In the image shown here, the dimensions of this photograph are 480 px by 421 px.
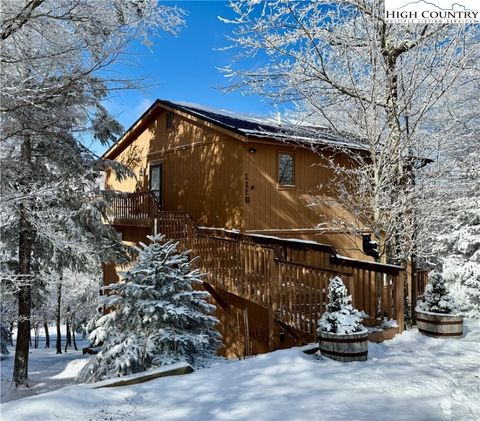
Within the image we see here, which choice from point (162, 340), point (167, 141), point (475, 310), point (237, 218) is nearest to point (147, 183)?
point (167, 141)

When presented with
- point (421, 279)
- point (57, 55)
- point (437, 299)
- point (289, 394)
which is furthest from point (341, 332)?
point (421, 279)

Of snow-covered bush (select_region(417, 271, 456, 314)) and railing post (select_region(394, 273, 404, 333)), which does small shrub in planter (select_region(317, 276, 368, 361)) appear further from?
snow-covered bush (select_region(417, 271, 456, 314))

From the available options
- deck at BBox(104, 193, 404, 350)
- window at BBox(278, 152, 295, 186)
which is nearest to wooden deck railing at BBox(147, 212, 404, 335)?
deck at BBox(104, 193, 404, 350)

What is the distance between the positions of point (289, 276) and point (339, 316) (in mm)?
2197

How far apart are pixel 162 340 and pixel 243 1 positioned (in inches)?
267

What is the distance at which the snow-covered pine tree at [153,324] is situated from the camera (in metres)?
6.43

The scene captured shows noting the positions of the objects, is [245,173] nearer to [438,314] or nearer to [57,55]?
[57,55]

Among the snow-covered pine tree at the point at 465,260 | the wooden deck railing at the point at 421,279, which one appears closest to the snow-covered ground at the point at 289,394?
the wooden deck railing at the point at 421,279

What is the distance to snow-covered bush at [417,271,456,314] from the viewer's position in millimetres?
6328

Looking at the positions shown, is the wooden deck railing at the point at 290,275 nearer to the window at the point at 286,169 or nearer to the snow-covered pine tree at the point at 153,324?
the snow-covered pine tree at the point at 153,324

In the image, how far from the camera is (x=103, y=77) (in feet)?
25.8

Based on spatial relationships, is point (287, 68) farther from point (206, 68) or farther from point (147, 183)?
point (147, 183)

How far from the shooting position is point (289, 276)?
284 inches

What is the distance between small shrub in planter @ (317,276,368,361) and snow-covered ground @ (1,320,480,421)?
0.50 ft
